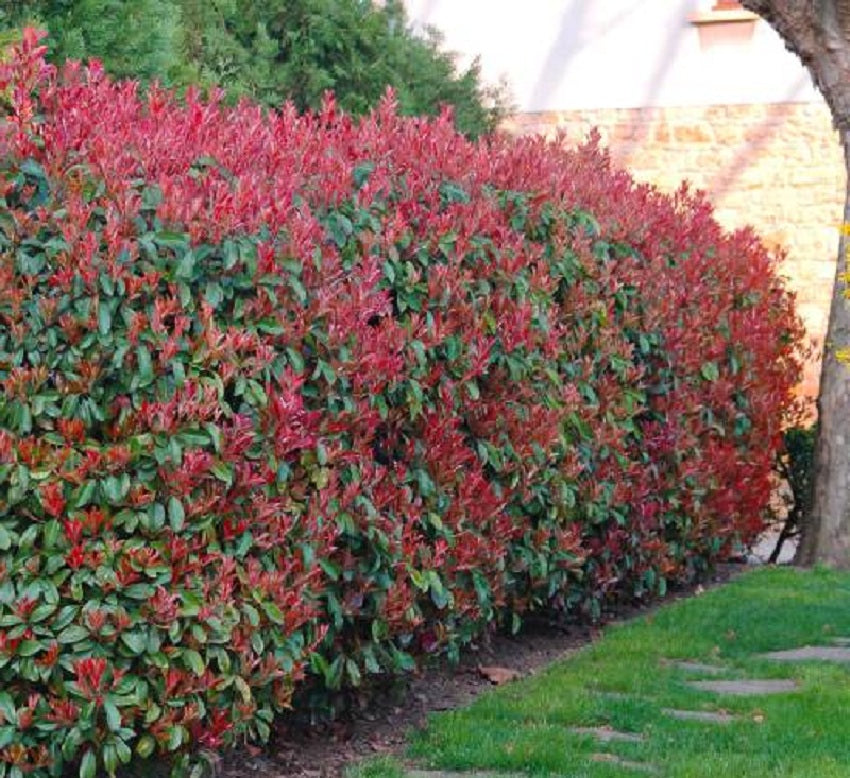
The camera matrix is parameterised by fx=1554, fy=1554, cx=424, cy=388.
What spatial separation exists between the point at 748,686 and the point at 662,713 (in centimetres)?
76

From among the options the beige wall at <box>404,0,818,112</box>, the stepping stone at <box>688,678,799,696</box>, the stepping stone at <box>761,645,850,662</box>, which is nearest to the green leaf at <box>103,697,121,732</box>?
the stepping stone at <box>688,678,799,696</box>

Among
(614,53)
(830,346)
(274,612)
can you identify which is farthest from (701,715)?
(614,53)

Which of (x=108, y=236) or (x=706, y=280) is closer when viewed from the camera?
(x=108, y=236)

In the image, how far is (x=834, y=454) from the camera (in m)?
9.44

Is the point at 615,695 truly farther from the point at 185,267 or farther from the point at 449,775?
the point at 185,267

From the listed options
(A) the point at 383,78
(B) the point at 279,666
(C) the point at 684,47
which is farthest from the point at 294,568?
(C) the point at 684,47

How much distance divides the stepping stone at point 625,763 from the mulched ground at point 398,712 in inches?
27.5

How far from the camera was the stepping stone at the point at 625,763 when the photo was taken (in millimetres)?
4922

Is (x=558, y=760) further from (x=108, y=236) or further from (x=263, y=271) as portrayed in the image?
(x=108, y=236)

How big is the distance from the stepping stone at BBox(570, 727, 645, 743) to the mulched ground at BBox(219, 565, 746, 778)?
0.61m

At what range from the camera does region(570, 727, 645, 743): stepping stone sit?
534 cm

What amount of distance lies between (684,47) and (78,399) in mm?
10362

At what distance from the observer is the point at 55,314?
4.12 metres

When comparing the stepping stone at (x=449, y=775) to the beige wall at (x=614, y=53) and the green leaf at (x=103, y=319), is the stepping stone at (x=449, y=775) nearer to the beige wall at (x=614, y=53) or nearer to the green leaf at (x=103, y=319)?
the green leaf at (x=103, y=319)
